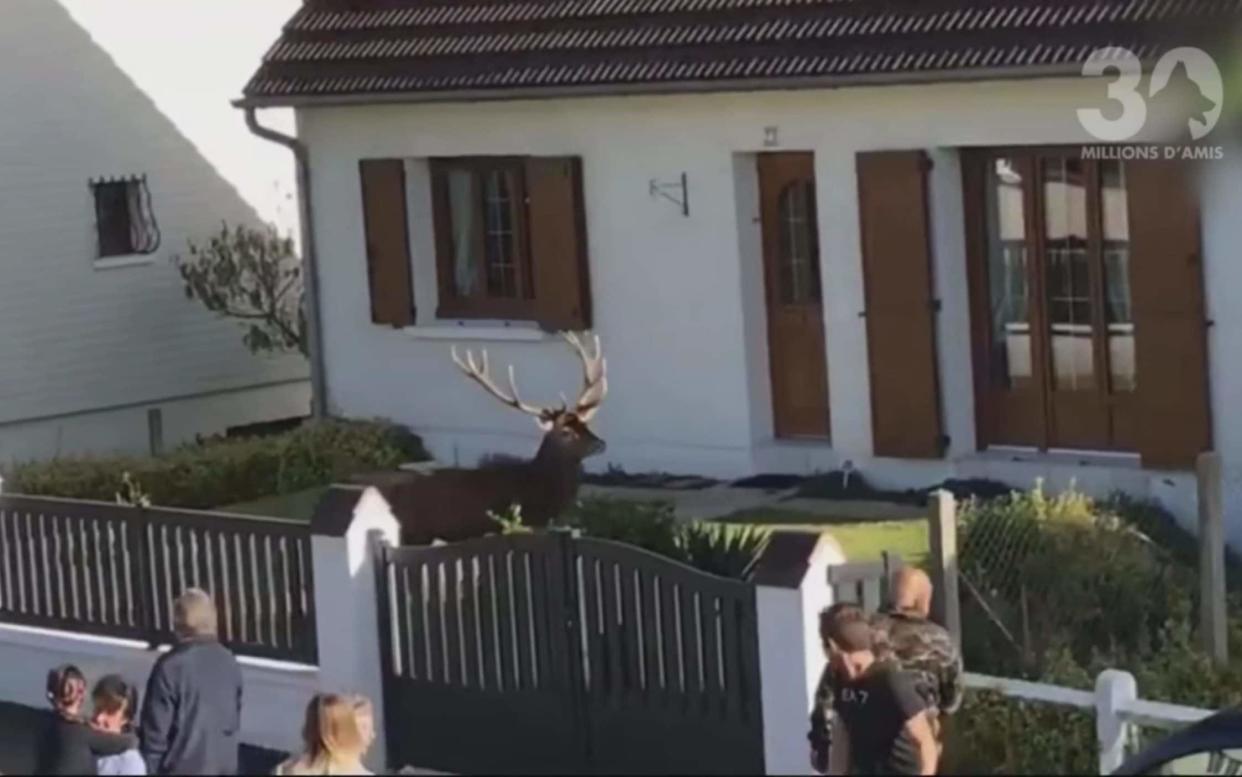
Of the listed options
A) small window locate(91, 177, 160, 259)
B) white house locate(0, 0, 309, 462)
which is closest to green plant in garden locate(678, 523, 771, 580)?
white house locate(0, 0, 309, 462)

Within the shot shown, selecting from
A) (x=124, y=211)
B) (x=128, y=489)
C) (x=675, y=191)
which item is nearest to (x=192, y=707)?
(x=128, y=489)

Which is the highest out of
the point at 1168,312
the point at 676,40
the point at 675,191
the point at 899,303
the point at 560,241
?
the point at 676,40

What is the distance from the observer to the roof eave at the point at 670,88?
17672 mm

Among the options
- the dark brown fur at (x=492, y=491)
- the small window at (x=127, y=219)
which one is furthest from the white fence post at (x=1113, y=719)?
the small window at (x=127, y=219)

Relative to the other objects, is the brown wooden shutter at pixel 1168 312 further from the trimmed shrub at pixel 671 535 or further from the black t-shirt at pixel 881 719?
the black t-shirt at pixel 881 719

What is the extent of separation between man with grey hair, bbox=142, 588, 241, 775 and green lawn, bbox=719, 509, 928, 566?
5.06 m

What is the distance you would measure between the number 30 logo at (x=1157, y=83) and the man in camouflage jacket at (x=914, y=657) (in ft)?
22.5

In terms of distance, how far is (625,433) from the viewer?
20.8 m

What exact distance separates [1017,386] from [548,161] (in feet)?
14.1

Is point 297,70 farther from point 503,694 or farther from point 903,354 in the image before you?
point 503,694

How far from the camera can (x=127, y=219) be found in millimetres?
24703

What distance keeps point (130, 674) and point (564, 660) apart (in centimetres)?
336

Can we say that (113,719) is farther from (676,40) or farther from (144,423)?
(144,423)

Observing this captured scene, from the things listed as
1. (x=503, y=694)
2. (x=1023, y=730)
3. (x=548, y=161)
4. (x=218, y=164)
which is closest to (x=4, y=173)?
(x=218, y=164)
